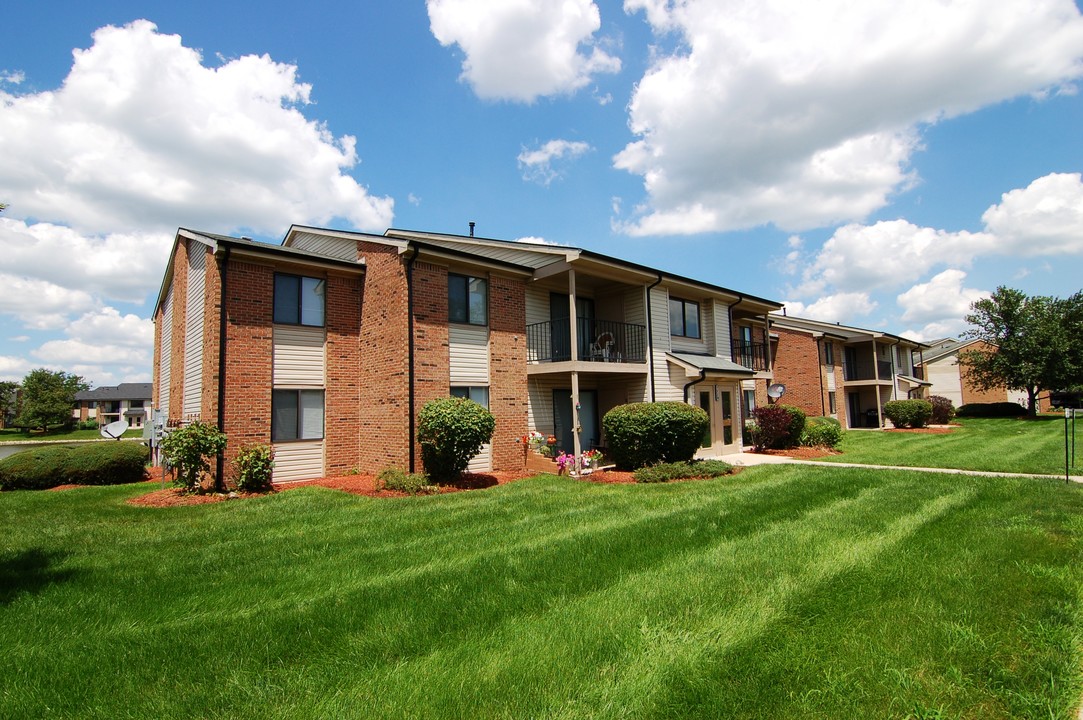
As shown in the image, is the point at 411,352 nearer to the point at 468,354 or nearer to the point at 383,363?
the point at 383,363

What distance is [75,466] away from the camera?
14.2 meters

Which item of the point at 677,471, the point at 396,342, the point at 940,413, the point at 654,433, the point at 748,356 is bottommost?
the point at 677,471

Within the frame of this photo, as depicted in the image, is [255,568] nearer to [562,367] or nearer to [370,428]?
[370,428]

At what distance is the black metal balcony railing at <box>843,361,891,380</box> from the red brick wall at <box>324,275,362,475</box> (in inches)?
1230

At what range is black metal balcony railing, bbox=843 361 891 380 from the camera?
116 ft

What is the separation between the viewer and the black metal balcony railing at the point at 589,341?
640 inches

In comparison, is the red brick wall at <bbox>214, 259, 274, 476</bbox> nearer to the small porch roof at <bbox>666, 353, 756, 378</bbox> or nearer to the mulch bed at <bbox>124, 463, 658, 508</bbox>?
the mulch bed at <bbox>124, 463, 658, 508</bbox>

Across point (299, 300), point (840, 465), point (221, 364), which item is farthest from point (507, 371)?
point (840, 465)

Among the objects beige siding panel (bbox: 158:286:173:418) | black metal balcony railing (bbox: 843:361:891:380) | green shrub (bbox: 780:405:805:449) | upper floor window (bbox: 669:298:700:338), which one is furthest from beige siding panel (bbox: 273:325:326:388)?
black metal balcony railing (bbox: 843:361:891:380)

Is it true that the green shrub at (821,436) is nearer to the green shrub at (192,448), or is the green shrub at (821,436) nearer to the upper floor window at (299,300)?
the upper floor window at (299,300)

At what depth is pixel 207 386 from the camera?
41.7ft

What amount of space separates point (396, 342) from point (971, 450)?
1871 cm

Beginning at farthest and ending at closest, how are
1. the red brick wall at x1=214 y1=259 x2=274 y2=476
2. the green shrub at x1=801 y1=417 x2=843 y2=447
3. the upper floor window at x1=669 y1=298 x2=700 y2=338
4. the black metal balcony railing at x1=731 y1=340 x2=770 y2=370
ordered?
the black metal balcony railing at x1=731 y1=340 x2=770 y2=370 < the green shrub at x1=801 y1=417 x2=843 y2=447 < the upper floor window at x1=669 y1=298 x2=700 y2=338 < the red brick wall at x1=214 y1=259 x2=274 y2=476

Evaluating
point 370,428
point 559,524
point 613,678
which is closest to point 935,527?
point 559,524
